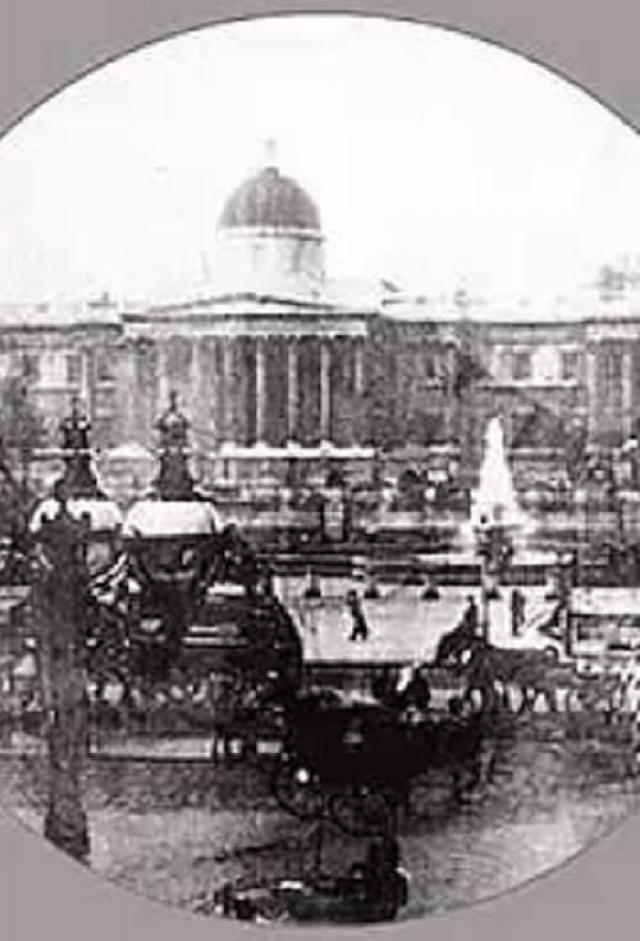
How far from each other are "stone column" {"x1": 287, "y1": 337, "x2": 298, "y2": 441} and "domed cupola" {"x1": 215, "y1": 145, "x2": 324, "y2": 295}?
41 millimetres

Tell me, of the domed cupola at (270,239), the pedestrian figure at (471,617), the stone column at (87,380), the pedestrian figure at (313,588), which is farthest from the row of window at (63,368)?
the pedestrian figure at (471,617)

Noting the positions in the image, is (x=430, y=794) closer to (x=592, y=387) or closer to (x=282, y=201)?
(x=592, y=387)

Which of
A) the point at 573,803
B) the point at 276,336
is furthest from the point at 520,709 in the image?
the point at 276,336

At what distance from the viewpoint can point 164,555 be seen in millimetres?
3781

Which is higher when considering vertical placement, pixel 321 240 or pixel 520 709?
pixel 321 240

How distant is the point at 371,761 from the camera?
379 cm

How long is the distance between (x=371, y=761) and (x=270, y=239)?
0.39m

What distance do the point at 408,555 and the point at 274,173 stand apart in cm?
29

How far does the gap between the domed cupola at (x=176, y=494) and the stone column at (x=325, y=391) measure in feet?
0.32

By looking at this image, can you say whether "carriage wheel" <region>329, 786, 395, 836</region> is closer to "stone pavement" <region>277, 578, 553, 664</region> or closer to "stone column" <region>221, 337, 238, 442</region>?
"stone pavement" <region>277, 578, 553, 664</region>

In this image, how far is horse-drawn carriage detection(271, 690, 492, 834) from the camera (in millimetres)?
3781

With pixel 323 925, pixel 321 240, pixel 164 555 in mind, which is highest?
pixel 321 240

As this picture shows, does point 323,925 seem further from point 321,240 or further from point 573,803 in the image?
point 321,240

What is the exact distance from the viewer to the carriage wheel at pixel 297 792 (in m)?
3.79
